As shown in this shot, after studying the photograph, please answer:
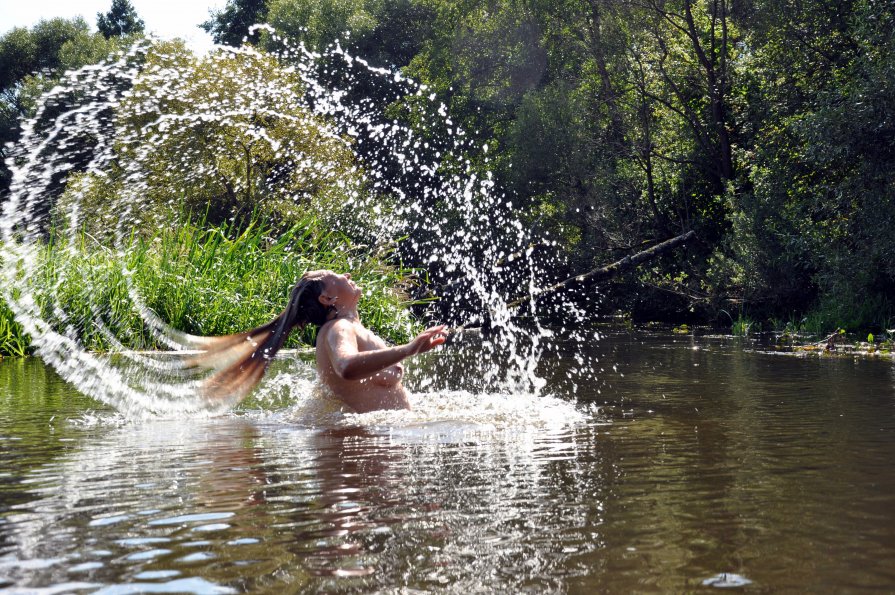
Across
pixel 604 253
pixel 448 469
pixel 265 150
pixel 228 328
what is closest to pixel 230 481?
pixel 448 469

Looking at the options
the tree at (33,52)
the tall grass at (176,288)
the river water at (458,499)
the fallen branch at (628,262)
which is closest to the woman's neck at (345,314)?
the river water at (458,499)

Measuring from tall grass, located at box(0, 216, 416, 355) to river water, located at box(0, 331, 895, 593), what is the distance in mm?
6156

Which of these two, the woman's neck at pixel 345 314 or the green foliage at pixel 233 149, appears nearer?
the woman's neck at pixel 345 314

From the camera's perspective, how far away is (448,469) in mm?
5172

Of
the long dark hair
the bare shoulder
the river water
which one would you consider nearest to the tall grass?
the river water

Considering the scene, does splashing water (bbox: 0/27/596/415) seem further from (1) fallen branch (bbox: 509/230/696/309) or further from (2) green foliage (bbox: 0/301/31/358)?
(1) fallen branch (bbox: 509/230/696/309)

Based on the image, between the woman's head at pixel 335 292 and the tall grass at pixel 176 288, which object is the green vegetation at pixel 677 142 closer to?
the tall grass at pixel 176 288

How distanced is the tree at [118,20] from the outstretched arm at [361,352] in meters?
76.0

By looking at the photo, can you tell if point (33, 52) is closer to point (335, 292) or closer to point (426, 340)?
point (335, 292)

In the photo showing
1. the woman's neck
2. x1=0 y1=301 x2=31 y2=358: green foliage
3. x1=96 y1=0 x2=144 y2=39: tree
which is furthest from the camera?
x1=96 y1=0 x2=144 y2=39: tree

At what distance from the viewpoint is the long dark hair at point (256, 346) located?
766cm

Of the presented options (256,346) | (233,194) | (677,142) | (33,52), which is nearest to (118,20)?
(33,52)

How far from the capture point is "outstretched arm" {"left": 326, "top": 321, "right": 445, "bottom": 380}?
246 inches

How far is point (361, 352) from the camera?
693 centimetres
